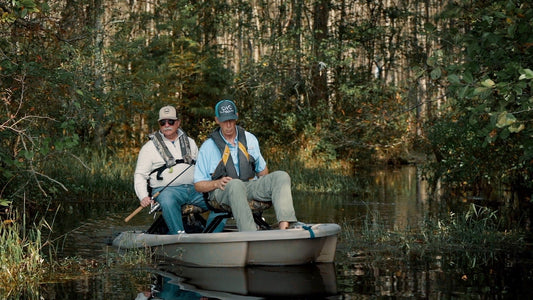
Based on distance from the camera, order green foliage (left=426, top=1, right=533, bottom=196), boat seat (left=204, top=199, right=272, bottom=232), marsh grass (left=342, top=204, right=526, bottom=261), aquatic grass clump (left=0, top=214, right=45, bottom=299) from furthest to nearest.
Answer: marsh grass (left=342, top=204, right=526, bottom=261) < boat seat (left=204, top=199, right=272, bottom=232) < green foliage (left=426, top=1, right=533, bottom=196) < aquatic grass clump (left=0, top=214, right=45, bottom=299)

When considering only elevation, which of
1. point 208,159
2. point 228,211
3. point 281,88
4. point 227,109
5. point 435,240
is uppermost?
point 281,88

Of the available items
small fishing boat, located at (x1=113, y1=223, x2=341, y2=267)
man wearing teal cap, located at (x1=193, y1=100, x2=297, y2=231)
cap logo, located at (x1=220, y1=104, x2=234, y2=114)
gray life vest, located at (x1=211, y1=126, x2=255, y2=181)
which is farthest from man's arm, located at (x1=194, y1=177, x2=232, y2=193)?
cap logo, located at (x1=220, y1=104, x2=234, y2=114)

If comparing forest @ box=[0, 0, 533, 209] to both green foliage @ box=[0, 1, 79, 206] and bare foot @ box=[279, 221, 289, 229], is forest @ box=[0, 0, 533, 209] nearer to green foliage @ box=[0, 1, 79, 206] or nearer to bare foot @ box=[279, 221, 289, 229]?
green foliage @ box=[0, 1, 79, 206]

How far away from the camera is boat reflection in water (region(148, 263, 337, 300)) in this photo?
7117 millimetres

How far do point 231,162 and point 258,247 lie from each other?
1.07 meters

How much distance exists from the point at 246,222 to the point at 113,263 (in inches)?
55.4

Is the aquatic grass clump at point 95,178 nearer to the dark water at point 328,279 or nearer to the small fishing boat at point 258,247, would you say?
the dark water at point 328,279

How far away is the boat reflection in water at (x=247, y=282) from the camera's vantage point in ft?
23.4

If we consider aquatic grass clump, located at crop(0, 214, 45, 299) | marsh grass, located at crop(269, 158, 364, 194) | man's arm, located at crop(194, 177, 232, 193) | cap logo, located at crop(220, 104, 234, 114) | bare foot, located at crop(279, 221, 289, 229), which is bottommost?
marsh grass, located at crop(269, 158, 364, 194)

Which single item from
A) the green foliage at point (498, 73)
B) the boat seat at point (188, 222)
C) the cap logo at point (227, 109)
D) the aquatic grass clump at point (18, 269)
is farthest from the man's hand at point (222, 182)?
the green foliage at point (498, 73)

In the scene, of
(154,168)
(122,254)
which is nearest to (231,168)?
(154,168)

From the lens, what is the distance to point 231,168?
29.7 ft

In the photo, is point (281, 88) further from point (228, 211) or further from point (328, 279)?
point (328, 279)

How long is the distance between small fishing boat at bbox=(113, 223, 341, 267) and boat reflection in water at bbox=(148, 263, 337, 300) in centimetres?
9
